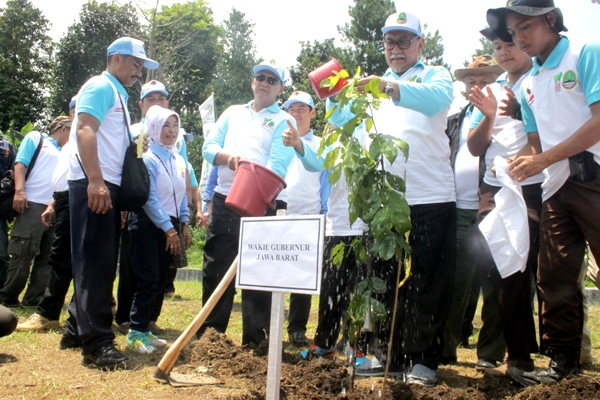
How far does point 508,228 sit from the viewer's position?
10.4 ft

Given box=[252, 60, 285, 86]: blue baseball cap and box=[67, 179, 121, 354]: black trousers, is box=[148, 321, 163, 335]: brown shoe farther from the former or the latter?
box=[252, 60, 285, 86]: blue baseball cap

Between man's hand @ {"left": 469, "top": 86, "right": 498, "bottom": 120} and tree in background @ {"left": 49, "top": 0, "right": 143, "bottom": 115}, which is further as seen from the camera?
tree in background @ {"left": 49, "top": 0, "right": 143, "bottom": 115}

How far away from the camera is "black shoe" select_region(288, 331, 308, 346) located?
506 cm

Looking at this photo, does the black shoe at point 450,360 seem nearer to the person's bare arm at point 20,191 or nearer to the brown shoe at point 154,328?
the brown shoe at point 154,328

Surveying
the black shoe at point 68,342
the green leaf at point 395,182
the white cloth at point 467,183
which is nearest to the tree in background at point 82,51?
the black shoe at point 68,342

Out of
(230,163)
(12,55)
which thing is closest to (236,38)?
(12,55)

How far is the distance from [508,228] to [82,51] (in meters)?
25.7

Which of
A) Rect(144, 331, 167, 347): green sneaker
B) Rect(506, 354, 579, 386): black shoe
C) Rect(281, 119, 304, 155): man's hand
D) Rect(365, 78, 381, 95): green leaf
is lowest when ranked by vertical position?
Rect(144, 331, 167, 347): green sneaker

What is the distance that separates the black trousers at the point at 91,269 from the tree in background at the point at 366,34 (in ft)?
82.1

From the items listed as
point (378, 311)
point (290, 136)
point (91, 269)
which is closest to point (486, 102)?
point (290, 136)

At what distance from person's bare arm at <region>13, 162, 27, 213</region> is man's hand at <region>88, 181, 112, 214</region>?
3.18 metres

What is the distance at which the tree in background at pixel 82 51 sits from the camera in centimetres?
2542

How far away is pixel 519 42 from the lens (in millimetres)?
3180

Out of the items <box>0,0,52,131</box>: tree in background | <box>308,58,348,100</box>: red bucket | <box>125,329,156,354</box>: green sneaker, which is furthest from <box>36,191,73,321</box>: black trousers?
<box>0,0,52,131</box>: tree in background
